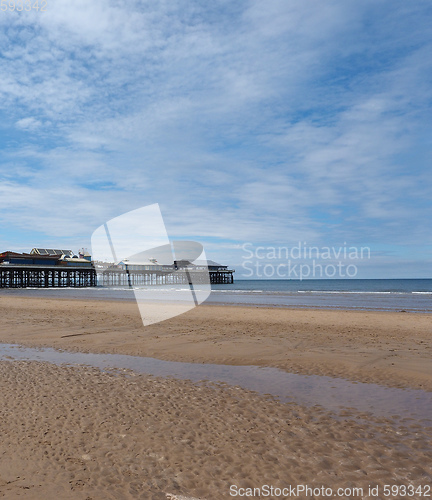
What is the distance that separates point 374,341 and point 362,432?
25.0ft

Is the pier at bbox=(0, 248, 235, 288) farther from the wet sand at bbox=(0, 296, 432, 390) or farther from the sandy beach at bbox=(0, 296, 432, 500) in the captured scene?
the sandy beach at bbox=(0, 296, 432, 500)

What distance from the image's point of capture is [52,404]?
5.25m

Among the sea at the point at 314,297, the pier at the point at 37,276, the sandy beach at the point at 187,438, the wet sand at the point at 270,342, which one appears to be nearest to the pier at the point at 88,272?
the pier at the point at 37,276

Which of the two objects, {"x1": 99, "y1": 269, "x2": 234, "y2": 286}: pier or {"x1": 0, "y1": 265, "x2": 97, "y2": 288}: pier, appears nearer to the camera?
{"x1": 0, "y1": 265, "x2": 97, "y2": 288}: pier

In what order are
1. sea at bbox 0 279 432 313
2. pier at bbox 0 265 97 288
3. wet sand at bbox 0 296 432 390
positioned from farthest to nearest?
pier at bbox 0 265 97 288 < sea at bbox 0 279 432 313 < wet sand at bbox 0 296 432 390

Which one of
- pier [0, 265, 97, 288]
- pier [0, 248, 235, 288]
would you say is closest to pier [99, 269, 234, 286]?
pier [0, 248, 235, 288]

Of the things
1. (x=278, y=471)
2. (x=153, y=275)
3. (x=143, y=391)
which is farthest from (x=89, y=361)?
(x=153, y=275)

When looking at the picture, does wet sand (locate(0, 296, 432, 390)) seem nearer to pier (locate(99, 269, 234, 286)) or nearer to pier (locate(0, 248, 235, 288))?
pier (locate(0, 248, 235, 288))

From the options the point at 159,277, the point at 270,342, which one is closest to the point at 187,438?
the point at 270,342

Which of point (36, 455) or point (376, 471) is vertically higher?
point (36, 455)

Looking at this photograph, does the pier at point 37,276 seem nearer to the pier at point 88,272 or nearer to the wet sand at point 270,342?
the pier at point 88,272

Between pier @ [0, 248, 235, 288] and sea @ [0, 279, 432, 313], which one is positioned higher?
pier @ [0, 248, 235, 288]

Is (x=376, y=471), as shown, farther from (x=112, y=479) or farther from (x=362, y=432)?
(x=112, y=479)

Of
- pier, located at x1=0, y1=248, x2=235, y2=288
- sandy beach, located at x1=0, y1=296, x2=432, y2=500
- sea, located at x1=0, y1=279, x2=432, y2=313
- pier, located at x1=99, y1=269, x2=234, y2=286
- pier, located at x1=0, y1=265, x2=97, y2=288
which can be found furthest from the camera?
pier, located at x1=99, y1=269, x2=234, y2=286
